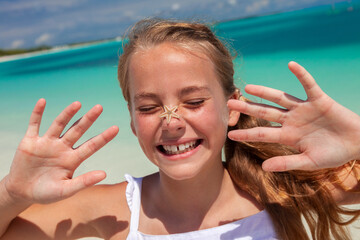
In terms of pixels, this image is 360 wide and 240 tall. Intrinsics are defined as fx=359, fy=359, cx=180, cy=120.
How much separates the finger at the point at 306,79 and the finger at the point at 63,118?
1.08 metres

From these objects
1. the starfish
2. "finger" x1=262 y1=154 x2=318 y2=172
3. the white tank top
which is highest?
the starfish

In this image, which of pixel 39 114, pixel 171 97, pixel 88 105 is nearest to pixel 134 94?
pixel 171 97

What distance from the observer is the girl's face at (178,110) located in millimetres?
2002

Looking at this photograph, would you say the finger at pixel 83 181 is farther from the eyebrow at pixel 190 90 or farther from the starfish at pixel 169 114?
the eyebrow at pixel 190 90

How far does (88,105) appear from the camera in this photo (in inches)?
404

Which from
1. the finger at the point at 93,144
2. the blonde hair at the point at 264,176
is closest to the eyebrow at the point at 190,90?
the blonde hair at the point at 264,176

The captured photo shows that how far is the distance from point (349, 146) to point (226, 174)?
888mm

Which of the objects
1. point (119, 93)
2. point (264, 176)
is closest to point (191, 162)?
point (264, 176)

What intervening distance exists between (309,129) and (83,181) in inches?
46.9

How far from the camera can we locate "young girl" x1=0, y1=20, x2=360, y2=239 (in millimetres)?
1820

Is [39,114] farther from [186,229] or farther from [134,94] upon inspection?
[186,229]

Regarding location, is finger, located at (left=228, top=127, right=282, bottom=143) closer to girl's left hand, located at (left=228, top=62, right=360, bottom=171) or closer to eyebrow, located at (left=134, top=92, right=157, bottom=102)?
girl's left hand, located at (left=228, top=62, right=360, bottom=171)

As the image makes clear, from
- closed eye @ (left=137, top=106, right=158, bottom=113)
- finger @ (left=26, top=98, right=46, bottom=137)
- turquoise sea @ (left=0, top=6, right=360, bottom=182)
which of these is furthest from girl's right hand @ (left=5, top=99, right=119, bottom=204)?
turquoise sea @ (left=0, top=6, right=360, bottom=182)

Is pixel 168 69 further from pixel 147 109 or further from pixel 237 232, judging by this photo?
pixel 237 232
